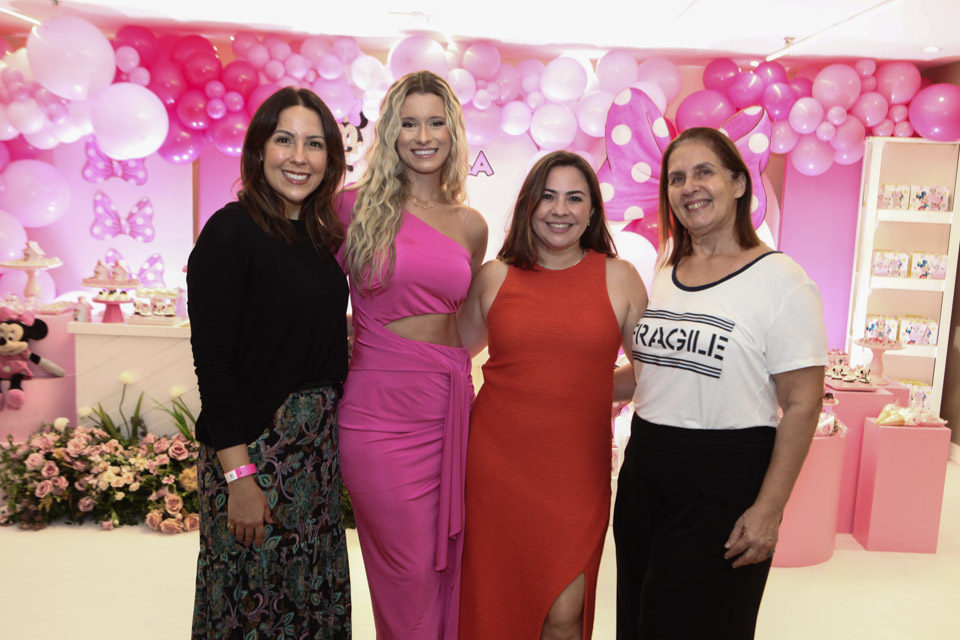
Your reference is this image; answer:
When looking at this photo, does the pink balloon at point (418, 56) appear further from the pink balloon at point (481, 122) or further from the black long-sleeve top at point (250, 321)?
the black long-sleeve top at point (250, 321)

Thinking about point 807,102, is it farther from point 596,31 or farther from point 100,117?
point 100,117

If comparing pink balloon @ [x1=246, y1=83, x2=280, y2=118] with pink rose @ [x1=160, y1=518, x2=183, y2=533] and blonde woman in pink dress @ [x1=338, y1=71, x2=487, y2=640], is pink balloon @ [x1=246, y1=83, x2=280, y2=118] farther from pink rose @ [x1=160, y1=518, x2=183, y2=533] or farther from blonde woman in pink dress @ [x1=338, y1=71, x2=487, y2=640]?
blonde woman in pink dress @ [x1=338, y1=71, x2=487, y2=640]

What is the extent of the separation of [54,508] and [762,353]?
135 inches

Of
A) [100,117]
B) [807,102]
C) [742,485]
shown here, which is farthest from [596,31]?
[742,485]

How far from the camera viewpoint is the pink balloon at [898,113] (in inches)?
198

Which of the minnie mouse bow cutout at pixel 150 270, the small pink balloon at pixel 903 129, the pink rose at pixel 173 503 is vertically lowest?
the pink rose at pixel 173 503

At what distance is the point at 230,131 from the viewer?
15.6ft

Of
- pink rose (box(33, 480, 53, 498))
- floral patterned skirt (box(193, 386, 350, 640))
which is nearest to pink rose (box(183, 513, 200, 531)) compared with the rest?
pink rose (box(33, 480, 53, 498))

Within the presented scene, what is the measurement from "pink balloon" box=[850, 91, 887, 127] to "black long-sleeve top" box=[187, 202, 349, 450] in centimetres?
451

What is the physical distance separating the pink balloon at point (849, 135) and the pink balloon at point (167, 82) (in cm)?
428

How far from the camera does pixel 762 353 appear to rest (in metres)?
1.62

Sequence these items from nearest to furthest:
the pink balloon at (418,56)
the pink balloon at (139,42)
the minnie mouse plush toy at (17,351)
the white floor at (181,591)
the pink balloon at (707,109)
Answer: the white floor at (181,591), the minnie mouse plush toy at (17,351), the pink balloon at (418,56), the pink balloon at (139,42), the pink balloon at (707,109)

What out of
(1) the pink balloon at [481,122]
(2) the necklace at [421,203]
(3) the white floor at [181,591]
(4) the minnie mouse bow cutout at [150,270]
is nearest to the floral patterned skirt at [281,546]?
(2) the necklace at [421,203]

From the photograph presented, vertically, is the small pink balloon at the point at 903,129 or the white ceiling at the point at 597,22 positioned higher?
the white ceiling at the point at 597,22
